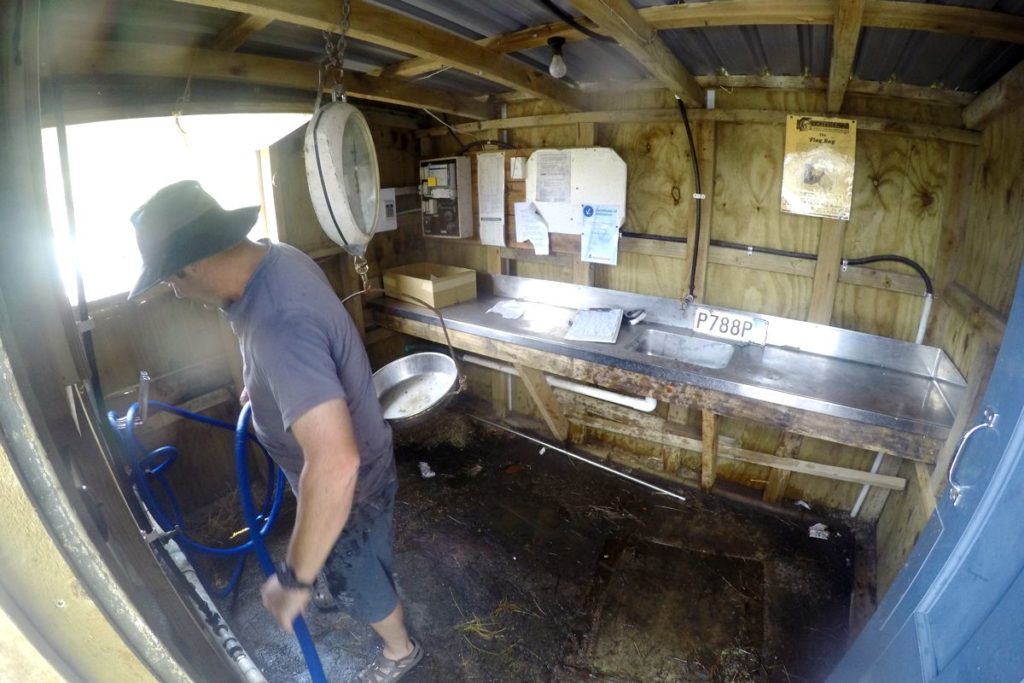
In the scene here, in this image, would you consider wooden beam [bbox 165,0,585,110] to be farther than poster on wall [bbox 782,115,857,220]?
No

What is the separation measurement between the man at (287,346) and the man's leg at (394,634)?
0.53m

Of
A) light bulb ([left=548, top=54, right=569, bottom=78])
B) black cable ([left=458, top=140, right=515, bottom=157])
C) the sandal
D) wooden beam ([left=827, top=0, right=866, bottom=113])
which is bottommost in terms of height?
the sandal

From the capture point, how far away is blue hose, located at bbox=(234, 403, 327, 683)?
1.61 meters

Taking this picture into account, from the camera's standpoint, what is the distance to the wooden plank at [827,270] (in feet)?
7.64

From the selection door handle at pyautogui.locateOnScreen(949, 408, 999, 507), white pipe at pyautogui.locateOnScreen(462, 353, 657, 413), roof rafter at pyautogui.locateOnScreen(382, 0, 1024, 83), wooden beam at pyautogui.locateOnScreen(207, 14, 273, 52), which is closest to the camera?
door handle at pyautogui.locateOnScreen(949, 408, 999, 507)

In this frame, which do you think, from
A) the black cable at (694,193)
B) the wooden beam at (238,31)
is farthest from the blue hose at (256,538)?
the black cable at (694,193)

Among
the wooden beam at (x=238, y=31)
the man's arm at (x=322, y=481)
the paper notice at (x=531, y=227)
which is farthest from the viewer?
the paper notice at (x=531, y=227)

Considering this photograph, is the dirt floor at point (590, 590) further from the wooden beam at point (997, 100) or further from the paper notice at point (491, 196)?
the wooden beam at point (997, 100)

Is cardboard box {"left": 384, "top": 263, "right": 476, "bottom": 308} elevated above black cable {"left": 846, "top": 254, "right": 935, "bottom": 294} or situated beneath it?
situated beneath

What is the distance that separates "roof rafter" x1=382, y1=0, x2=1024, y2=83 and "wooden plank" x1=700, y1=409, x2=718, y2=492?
150 cm

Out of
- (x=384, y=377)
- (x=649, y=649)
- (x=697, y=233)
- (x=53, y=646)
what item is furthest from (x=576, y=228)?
(x=53, y=646)

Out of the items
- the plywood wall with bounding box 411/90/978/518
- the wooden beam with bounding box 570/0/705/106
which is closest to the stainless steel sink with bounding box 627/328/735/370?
the plywood wall with bounding box 411/90/978/518

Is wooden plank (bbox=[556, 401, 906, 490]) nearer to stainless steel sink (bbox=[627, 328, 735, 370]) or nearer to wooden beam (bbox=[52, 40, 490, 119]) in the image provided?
stainless steel sink (bbox=[627, 328, 735, 370])

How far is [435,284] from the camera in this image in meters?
3.16
